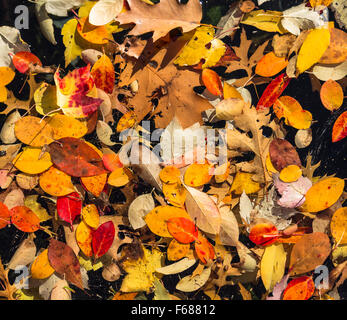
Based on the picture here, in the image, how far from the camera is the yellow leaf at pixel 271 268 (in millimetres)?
715

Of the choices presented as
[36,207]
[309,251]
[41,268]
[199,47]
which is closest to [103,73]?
[199,47]

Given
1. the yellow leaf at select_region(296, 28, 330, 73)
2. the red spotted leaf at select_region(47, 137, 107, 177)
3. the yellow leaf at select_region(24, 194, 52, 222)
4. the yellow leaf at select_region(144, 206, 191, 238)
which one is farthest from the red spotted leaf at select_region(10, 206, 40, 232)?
the yellow leaf at select_region(296, 28, 330, 73)

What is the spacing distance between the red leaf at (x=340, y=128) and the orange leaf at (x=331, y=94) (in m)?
0.02

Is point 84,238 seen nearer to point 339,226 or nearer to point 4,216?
point 4,216

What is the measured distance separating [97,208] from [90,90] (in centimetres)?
24

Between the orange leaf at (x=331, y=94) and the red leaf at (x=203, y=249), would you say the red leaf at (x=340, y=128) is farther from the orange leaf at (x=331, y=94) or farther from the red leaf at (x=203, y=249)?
the red leaf at (x=203, y=249)

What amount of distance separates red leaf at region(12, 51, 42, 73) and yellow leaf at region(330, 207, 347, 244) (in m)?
0.67

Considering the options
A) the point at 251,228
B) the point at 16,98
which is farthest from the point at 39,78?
the point at 251,228

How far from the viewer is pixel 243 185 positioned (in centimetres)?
73

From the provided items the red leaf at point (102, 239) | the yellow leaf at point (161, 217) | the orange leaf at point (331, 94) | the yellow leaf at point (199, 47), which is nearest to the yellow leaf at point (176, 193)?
the yellow leaf at point (161, 217)

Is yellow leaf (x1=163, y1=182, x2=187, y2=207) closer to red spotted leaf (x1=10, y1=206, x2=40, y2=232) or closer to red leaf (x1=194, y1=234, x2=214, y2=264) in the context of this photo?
red leaf (x1=194, y1=234, x2=214, y2=264)
